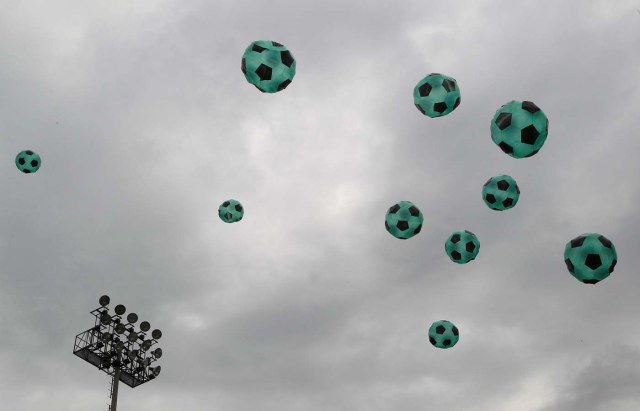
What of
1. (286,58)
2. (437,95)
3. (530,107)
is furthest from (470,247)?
(286,58)

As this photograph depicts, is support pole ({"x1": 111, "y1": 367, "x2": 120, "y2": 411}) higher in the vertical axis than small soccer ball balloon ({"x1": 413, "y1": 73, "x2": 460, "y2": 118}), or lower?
higher

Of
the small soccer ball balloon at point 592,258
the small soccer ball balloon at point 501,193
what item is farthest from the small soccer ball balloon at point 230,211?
the small soccer ball balloon at point 592,258

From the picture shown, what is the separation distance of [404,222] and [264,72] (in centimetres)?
555

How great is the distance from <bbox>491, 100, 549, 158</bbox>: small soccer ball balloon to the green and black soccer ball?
3.80 m

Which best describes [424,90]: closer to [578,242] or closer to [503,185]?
[503,185]

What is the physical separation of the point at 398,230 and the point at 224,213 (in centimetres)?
657

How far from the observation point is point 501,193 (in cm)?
1440

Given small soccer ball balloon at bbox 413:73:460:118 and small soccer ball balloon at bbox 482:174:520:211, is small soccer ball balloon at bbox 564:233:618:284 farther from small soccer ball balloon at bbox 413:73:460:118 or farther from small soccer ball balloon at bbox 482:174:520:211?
small soccer ball balloon at bbox 413:73:460:118

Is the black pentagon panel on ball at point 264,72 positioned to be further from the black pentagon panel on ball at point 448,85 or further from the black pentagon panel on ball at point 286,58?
the black pentagon panel on ball at point 448,85

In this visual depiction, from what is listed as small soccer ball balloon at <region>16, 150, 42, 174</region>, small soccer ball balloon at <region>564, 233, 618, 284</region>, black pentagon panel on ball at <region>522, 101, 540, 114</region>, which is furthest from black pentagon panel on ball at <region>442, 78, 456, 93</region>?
small soccer ball balloon at <region>16, 150, 42, 174</region>

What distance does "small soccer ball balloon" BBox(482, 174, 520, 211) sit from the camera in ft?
47.3

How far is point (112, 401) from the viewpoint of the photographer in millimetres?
25609

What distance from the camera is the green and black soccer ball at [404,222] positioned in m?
14.6

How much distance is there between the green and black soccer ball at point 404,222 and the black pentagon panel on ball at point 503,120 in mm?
3961
